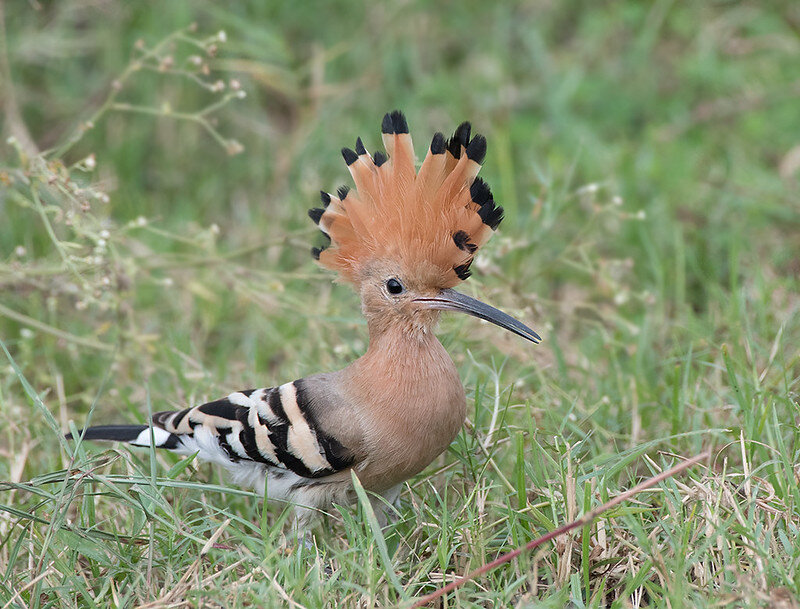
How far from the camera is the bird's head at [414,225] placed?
280 centimetres

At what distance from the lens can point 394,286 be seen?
292cm

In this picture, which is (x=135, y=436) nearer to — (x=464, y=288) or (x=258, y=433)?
(x=258, y=433)

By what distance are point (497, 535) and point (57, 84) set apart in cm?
429

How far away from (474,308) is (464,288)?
88 cm

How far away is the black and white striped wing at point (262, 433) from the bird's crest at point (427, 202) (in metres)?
0.54

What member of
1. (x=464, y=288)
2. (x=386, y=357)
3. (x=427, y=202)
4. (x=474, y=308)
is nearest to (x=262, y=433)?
(x=386, y=357)

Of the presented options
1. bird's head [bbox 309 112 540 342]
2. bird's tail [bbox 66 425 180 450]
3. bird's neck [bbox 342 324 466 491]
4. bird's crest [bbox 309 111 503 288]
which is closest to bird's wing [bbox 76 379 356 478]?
bird's tail [bbox 66 425 180 450]

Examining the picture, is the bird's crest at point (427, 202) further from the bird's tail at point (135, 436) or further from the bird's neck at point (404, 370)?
the bird's tail at point (135, 436)

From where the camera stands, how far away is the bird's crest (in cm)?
279

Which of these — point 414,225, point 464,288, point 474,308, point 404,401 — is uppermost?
point 414,225

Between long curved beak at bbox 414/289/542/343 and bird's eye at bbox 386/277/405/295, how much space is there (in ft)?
0.19

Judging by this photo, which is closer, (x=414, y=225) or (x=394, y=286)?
(x=414, y=225)

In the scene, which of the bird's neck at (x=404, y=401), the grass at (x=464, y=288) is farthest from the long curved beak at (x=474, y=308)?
the grass at (x=464, y=288)

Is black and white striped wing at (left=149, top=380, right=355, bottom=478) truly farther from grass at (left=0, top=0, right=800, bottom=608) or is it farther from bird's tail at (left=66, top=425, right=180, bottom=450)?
grass at (left=0, top=0, right=800, bottom=608)
